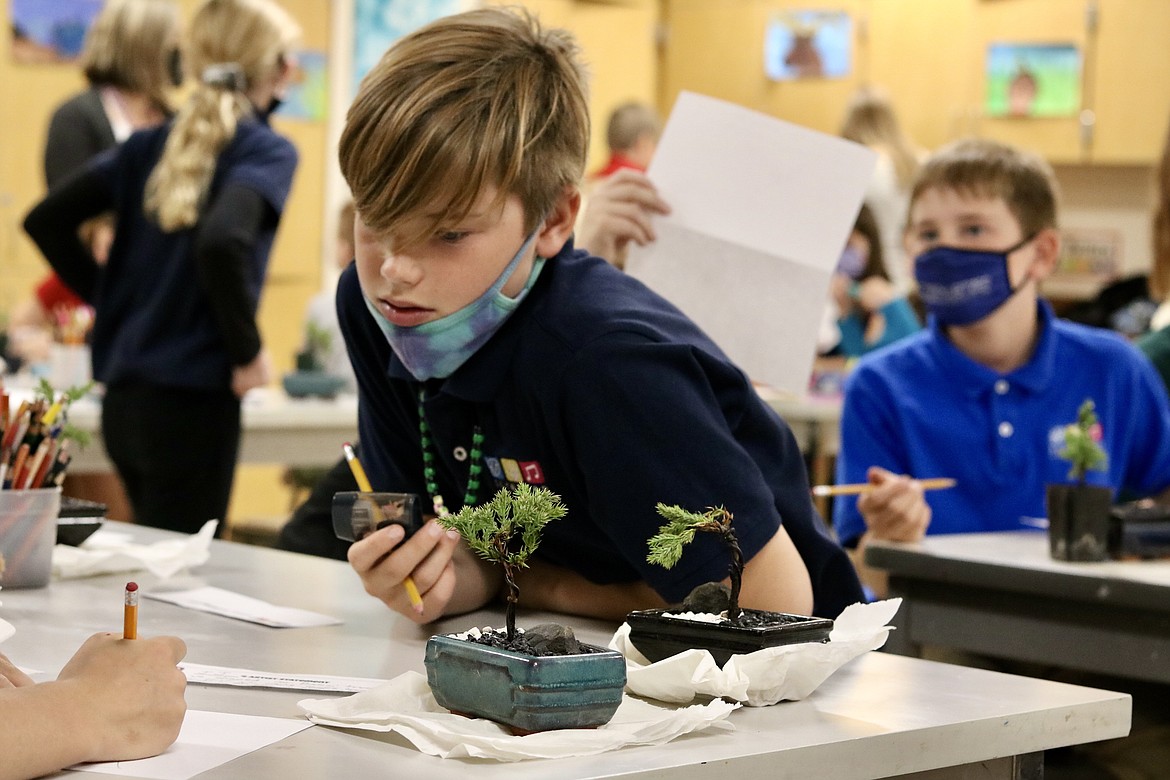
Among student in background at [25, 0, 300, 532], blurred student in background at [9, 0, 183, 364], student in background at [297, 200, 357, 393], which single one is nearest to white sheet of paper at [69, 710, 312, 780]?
student in background at [25, 0, 300, 532]

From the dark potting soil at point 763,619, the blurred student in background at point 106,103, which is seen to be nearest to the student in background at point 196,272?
the blurred student in background at point 106,103

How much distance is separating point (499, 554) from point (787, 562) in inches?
15.8

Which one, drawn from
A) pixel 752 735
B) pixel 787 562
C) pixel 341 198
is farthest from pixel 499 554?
pixel 341 198

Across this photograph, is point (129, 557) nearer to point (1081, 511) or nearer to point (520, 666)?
point (520, 666)

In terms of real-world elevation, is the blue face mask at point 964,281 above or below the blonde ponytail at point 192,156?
below

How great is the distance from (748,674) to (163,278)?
2518 millimetres

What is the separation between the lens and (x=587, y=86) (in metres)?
1.50

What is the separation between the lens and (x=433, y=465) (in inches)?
60.3

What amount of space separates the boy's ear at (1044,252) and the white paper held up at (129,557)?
1.58m

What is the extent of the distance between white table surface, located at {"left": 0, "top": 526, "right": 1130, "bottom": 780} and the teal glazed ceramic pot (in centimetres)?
5

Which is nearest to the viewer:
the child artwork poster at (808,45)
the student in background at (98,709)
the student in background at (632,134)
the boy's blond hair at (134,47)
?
the student in background at (98,709)

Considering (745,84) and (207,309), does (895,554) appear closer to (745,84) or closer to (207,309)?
(207,309)

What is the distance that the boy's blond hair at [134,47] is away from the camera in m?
3.60

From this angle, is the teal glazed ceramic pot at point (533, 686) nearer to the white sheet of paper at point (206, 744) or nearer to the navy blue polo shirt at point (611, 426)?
the white sheet of paper at point (206, 744)
